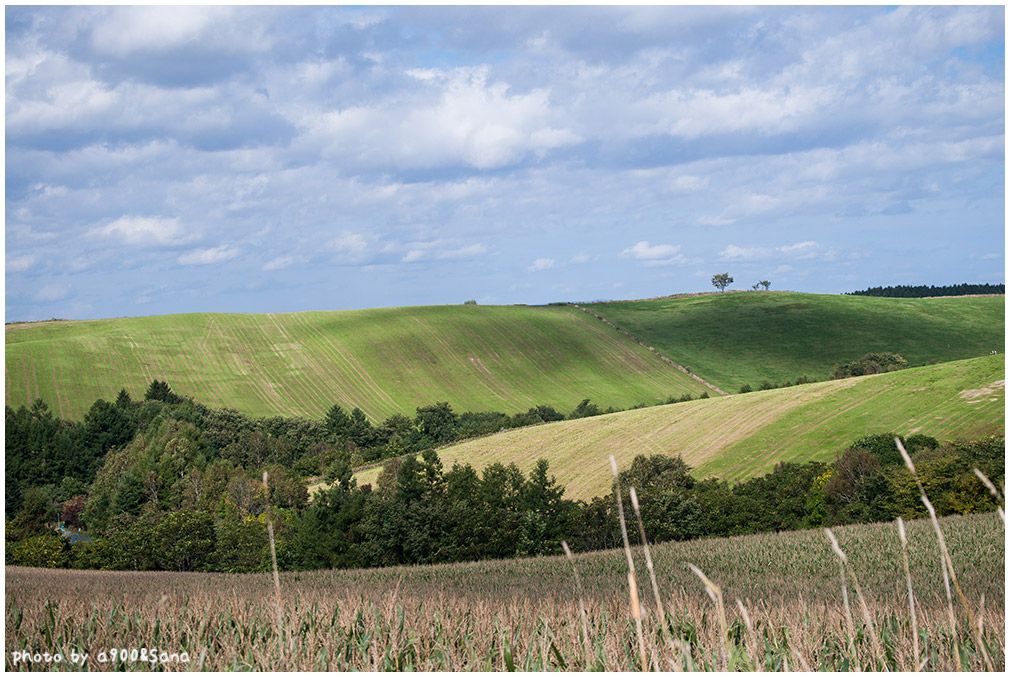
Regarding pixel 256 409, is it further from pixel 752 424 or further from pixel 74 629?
pixel 74 629

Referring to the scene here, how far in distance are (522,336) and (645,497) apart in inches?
3554

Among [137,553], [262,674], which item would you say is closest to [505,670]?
[262,674]

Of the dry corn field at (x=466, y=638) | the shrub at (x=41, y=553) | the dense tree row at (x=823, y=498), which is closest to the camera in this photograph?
the dry corn field at (x=466, y=638)

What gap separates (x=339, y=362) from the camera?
5256 inches

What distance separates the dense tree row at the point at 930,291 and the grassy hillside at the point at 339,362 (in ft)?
262

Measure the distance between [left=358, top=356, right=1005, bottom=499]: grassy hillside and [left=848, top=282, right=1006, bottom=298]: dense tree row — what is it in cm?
10823

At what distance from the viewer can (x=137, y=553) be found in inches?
2293

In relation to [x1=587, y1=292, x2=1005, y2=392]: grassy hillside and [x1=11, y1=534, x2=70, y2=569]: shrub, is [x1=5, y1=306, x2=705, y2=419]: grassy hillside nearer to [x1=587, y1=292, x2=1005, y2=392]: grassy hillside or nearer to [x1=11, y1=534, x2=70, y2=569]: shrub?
[x1=587, y1=292, x2=1005, y2=392]: grassy hillside

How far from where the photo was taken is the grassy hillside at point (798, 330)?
131 meters

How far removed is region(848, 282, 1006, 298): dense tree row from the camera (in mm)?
179250

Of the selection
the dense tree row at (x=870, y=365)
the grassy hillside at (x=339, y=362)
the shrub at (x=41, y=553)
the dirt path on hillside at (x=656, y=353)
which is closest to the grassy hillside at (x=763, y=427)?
the grassy hillside at (x=339, y=362)

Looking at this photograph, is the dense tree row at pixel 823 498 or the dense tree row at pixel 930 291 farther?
the dense tree row at pixel 930 291

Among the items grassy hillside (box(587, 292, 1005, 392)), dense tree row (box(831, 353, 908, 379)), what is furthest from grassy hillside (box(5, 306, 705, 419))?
dense tree row (box(831, 353, 908, 379))

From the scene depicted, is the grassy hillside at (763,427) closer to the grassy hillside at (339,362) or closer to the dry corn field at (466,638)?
the grassy hillside at (339,362)
